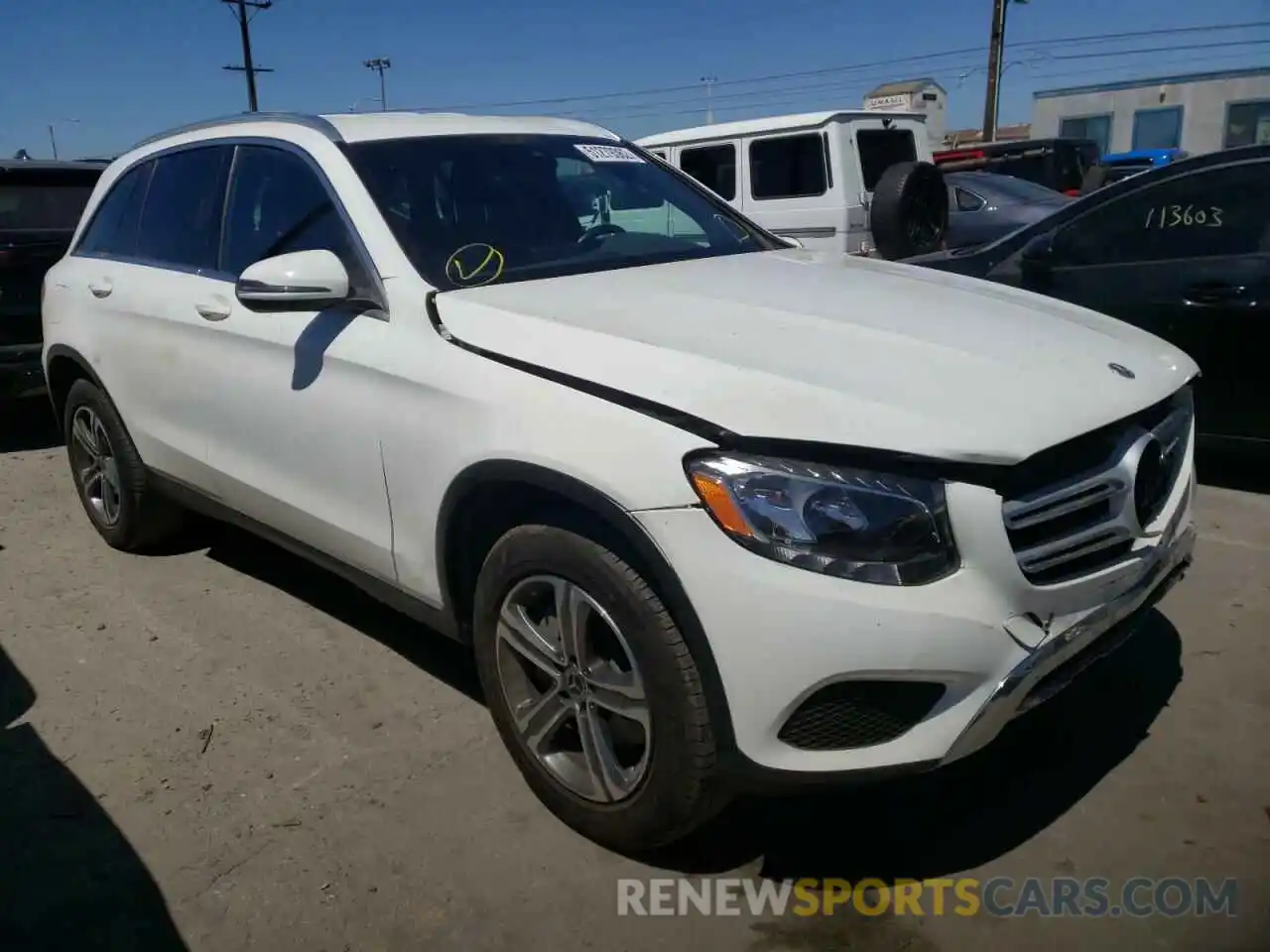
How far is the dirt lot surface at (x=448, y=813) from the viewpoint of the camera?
2.32 m

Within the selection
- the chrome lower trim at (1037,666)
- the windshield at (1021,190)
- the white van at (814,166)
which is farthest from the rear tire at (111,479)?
the windshield at (1021,190)

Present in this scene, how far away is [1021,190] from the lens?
11773mm

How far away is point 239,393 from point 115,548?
1.83 m

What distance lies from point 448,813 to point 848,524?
4.59 ft

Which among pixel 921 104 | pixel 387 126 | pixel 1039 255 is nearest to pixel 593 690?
pixel 387 126

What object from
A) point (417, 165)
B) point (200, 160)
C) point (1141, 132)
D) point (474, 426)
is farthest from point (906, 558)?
point (1141, 132)

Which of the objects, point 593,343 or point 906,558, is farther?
point 593,343

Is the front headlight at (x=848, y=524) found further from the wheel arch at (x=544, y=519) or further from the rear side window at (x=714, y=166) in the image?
Answer: the rear side window at (x=714, y=166)

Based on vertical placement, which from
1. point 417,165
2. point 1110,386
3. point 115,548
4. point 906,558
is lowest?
point 115,548

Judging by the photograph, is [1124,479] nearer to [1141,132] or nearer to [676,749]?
[676,749]

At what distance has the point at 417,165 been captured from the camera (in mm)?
3170

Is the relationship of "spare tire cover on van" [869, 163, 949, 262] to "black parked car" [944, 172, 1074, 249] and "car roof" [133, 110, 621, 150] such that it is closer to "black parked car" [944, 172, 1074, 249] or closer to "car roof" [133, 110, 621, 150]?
"black parked car" [944, 172, 1074, 249]

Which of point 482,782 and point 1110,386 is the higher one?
point 1110,386

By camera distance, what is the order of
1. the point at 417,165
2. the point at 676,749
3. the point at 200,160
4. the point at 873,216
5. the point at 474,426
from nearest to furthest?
the point at 676,749
the point at 474,426
the point at 417,165
the point at 200,160
the point at 873,216
